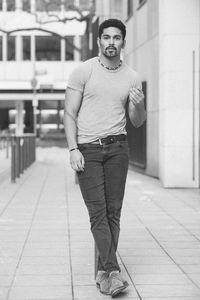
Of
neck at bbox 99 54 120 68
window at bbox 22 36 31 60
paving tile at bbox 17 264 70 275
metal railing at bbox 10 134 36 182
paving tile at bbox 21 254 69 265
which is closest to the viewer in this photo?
neck at bbox 99 54 120 68

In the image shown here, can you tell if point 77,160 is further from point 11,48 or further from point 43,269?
point 11,48

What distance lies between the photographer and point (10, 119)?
47500mm

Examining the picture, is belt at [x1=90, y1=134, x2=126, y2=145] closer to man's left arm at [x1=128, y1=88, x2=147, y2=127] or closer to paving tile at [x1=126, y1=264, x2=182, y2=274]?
man's left arm at [x1=128, y1=88, x2=147, y2=127]

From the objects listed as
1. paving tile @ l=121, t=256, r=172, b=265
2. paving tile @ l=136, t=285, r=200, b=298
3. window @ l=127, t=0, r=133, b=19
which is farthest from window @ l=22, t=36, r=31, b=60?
paving tile @ l=136, t=285, r=200, b=298

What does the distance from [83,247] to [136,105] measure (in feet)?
7.55

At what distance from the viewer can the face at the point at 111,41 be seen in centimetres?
501

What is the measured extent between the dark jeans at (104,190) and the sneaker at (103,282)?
0.16ft

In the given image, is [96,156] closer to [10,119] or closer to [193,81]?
[193,81]

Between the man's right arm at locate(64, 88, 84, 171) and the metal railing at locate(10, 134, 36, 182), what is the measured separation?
9505 millimetres

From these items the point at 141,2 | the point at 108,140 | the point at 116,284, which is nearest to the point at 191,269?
the point at 116,284

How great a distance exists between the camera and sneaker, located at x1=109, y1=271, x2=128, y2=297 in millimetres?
4871

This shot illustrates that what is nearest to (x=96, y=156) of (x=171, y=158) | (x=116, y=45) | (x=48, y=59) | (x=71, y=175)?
(x=116, y=45)

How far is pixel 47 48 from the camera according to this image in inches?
1780

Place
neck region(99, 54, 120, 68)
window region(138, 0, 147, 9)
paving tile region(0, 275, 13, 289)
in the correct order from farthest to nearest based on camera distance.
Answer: window region(138, 0, 147, 9), paving tile region(0, 275, 13, 289), neck region(99, 54, 120, 68)
